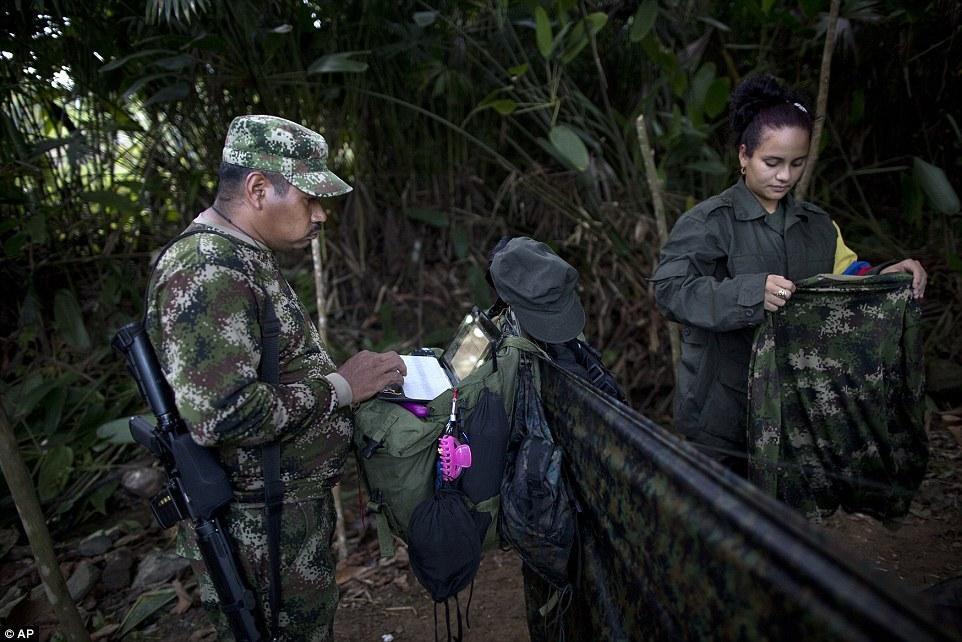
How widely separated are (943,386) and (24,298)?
568cm

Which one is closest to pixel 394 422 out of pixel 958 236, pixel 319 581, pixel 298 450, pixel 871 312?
pixel 298 450

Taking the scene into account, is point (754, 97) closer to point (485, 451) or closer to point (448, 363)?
point (448, 363)

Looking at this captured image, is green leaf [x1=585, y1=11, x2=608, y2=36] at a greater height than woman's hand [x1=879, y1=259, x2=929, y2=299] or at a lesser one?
greater

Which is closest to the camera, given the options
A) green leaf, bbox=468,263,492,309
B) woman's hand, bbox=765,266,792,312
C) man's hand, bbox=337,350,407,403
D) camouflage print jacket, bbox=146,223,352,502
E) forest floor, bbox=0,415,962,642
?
camouflage print jacket, bbox=146,223,352,502

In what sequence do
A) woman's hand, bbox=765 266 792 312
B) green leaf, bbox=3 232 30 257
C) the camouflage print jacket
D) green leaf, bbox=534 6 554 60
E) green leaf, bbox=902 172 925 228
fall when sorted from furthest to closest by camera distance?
1. green leaf, bbox=3 232 30 257
2. green leaf, bbox=902 172 925 228
3. green leaf, bbox=534 6 554 60
4. woman's hand, bbox=765 266 792 312
5. the camouflage print jacket

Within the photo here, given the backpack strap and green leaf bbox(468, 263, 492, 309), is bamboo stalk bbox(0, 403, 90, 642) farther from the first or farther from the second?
green leaf bbox(468, 263, 492, 309)

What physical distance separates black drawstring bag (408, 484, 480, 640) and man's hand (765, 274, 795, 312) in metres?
0.93

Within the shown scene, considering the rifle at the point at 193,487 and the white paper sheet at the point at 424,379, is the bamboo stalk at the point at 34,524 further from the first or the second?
the white paper sheet at the point at 424,379

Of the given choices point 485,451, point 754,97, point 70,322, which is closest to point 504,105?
point 754,97

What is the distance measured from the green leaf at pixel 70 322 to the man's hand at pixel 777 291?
4.04 metres

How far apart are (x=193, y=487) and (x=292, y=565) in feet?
1.01

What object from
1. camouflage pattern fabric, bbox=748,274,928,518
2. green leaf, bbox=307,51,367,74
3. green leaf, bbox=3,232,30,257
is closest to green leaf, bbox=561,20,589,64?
green leaf, bbox=307,51,367,74

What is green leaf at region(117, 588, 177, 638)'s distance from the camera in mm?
2676

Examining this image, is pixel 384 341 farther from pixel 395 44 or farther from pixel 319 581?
pixel 319 581
